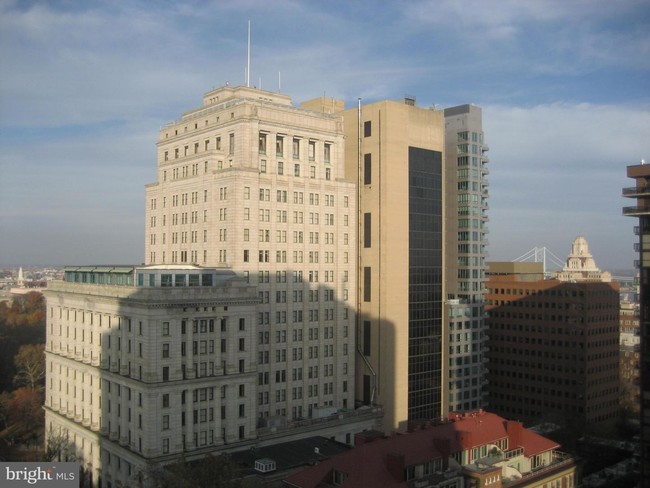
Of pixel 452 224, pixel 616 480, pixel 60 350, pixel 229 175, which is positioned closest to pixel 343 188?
pixel 229 175

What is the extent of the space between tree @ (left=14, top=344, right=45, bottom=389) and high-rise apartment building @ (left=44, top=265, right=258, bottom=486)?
6431 centimetres

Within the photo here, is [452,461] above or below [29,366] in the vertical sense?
above

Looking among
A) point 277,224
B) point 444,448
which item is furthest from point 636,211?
point 277,224

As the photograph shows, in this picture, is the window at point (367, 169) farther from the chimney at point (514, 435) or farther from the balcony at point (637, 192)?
the chimney at point (514, 435)

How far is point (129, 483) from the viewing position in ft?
318

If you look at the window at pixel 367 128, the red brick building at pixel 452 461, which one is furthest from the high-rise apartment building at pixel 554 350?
the window at pixel 367 128

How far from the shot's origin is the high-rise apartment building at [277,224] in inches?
4417

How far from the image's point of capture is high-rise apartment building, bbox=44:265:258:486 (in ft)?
310

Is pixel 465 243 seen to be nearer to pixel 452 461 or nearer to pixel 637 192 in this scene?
pixel 637 192

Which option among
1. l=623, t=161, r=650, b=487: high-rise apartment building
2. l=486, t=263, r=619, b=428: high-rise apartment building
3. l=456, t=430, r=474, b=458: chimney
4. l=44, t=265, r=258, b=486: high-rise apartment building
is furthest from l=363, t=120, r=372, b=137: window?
l=486, t=263, r=619, b=428: high-rise apartment building

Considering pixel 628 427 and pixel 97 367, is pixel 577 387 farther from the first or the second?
pixel 97 367

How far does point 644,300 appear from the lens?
324 feet

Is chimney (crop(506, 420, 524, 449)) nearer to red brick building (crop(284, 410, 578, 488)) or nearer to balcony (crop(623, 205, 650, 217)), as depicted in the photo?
red brick building (crop(284, 410, 578, 488))

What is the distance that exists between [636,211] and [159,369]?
2884 inches
